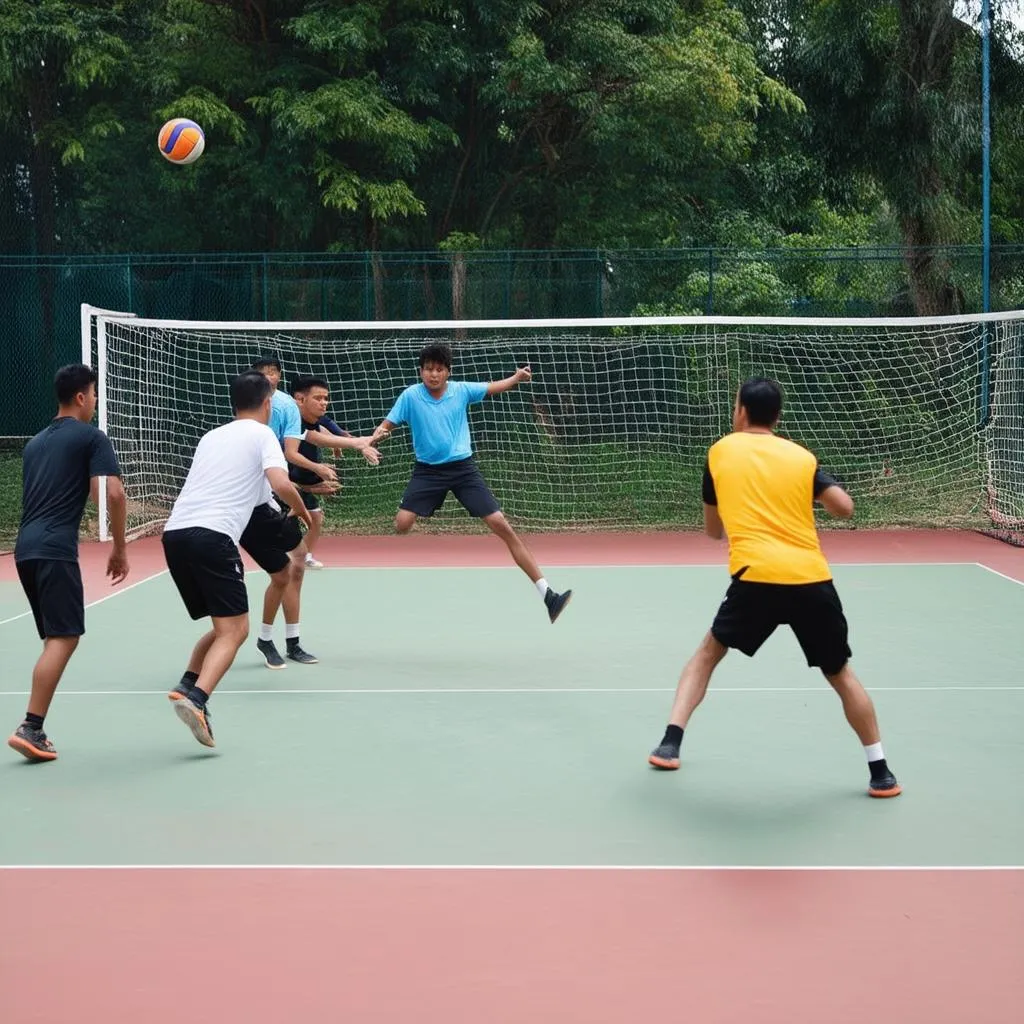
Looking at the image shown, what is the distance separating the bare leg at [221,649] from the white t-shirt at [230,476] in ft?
1.22

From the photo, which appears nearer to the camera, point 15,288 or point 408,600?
point 408,600

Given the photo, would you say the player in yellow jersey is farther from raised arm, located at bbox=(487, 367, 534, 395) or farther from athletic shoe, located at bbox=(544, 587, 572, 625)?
raised arm, located at bbox=(487, 367, 534, 395)

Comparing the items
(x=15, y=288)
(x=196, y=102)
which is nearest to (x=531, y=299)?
(x=196, y=102)

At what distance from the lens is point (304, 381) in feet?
35.1

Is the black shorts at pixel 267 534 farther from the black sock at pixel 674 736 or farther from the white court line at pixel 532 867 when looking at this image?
the white court line at pixel 532 867

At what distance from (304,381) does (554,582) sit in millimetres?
2941

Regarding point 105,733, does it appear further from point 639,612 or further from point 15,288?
point 15,288

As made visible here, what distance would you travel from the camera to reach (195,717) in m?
6.54

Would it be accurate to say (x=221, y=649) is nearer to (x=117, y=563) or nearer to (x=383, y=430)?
(x=117, y=563)

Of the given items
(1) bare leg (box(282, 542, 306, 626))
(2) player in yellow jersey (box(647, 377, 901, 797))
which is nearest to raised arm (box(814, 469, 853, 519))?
(2) player in yellow jersey (box(647, 377, 901, 797))

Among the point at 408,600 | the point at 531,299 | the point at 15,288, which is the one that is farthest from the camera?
the point at 15,288

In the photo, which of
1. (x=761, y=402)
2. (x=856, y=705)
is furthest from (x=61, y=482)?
(x=856, y=705)

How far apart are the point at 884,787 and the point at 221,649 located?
2.82m

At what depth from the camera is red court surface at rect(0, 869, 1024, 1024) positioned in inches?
155
